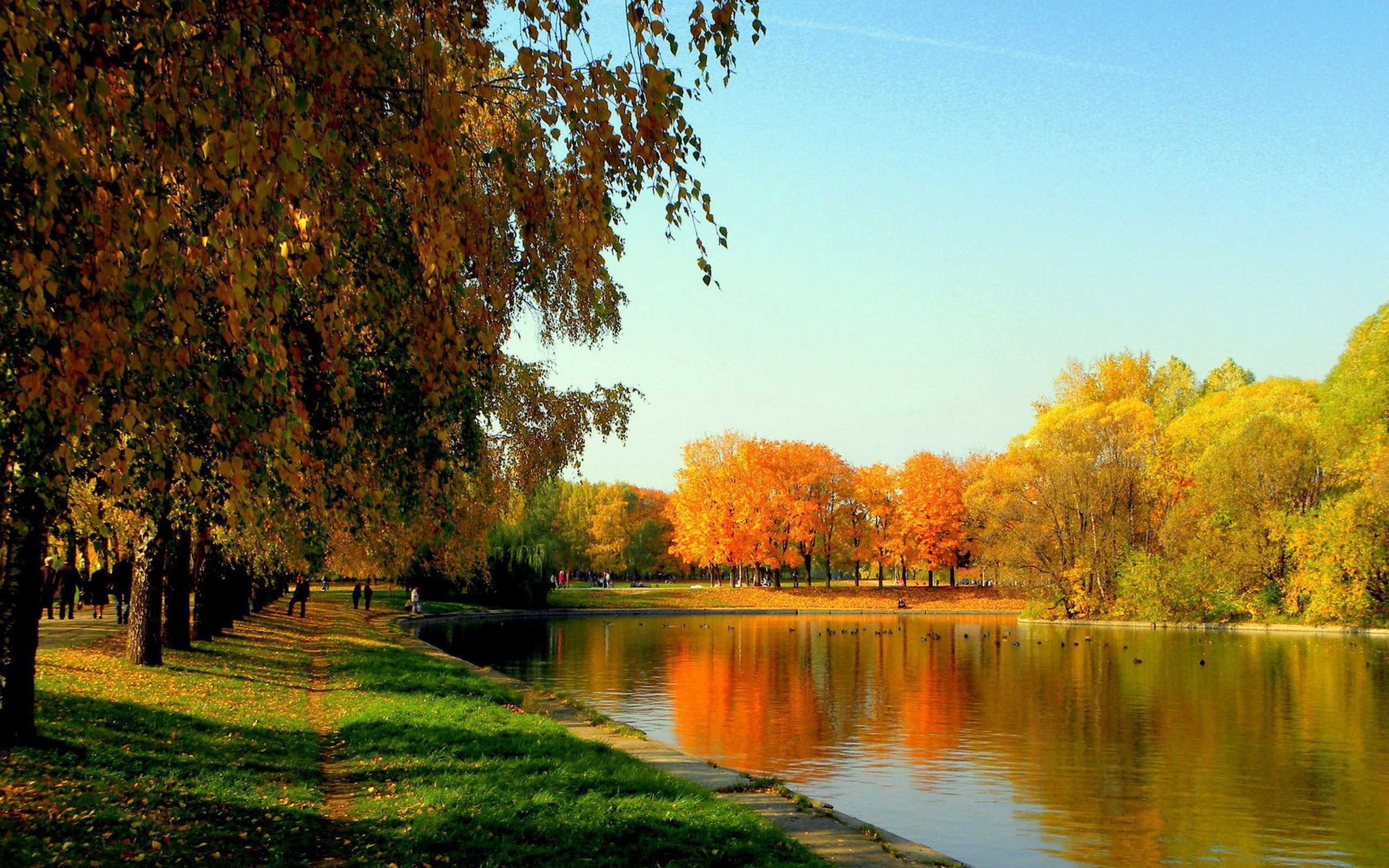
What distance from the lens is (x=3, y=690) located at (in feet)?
34.6

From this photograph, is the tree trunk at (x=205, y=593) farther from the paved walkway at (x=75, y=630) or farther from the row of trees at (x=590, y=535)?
the row of trees at (x=590, y=535)

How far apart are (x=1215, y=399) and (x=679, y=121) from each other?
65908mm

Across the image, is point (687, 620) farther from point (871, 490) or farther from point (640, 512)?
point (640, 512)

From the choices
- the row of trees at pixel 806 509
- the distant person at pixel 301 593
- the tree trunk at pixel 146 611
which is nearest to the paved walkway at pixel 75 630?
the tree trunk at pixel 146 611

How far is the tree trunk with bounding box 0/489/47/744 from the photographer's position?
10484 millimetres

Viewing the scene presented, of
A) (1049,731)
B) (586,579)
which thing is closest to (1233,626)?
(1049,731)

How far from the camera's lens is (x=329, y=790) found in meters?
10.9

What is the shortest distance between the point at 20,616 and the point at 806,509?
2774 inches

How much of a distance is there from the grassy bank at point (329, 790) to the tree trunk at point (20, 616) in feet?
1.36

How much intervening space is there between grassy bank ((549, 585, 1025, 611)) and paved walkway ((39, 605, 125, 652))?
126 ft

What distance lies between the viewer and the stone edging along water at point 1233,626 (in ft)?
143

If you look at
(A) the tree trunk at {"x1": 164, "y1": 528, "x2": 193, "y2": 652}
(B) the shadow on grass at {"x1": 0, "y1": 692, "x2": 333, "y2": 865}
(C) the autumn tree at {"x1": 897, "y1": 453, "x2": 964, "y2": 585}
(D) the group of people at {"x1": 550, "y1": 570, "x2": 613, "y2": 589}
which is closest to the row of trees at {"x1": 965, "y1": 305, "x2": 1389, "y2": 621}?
(C) the autumn tree at {"x1": 897, "y1": 453, "x2": 964, "y2": 585}

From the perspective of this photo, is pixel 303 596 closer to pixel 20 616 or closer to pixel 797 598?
pixel 20 616

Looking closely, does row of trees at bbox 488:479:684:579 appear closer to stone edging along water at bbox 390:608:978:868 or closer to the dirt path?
the dirt path
